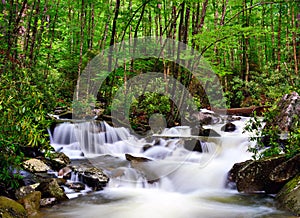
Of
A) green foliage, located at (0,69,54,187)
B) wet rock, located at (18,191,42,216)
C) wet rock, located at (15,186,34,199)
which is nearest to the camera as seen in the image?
green foliage, located at (0,69,54,187)

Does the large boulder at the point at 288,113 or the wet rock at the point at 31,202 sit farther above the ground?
the large boulder at the point at 288,113

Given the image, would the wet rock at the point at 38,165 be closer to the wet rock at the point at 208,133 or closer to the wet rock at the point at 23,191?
the wet rock at the point at 23,191

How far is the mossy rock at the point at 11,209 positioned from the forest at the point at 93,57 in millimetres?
424

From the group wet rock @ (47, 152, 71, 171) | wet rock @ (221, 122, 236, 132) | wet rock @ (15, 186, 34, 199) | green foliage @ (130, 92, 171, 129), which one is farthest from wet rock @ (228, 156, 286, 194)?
green foliage @ (130, 92, 171, 129)

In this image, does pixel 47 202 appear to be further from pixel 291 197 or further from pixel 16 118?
pixel 291 197

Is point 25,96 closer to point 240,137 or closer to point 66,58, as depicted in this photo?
point 240,137

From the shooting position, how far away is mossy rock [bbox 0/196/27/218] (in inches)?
151

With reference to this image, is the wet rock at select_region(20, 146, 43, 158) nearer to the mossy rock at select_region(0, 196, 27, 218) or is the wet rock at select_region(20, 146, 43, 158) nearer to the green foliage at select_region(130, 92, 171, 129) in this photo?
the mossy rock at select_region(0, 196, 27, 218)

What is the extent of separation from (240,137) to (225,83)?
9571mm

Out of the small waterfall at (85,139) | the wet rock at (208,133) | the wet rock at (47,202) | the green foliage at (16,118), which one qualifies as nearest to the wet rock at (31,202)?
the wet rock at (47,202)

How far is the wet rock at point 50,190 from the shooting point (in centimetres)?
509

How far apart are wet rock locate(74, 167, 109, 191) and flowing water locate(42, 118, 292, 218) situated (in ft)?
0.45

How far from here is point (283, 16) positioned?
→ 18.8 m

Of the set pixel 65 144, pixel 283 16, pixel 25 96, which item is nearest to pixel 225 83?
pixel 283 16
